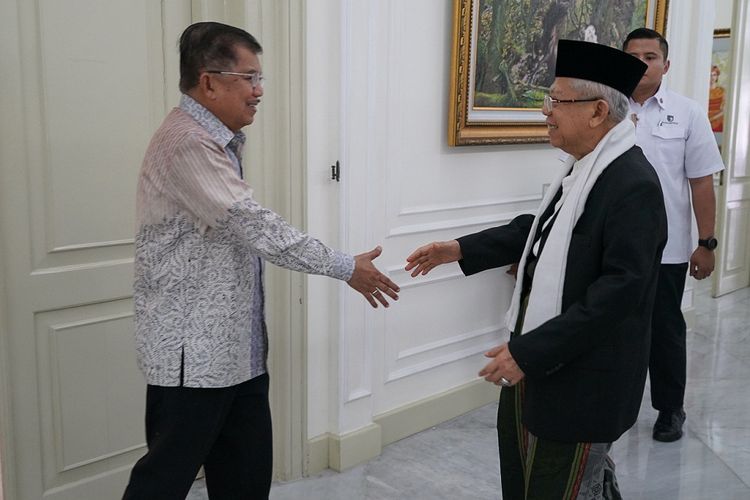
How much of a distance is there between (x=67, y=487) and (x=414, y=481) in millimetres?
1360

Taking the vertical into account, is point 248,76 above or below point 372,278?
above

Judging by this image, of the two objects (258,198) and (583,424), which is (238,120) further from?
(583,424)

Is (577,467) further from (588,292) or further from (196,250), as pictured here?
(196,250)

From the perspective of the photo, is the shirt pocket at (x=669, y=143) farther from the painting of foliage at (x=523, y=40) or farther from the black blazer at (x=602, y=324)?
the black blazer at (x=602, y=324)

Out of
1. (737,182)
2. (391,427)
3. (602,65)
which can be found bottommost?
(391,427)

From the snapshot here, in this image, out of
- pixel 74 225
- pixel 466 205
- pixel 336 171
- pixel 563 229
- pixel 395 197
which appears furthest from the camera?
pixel 466 205

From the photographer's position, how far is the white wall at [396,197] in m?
3.12

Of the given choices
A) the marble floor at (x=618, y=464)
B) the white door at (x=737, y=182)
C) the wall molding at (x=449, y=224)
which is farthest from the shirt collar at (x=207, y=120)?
the white door at (x=737, y=182)

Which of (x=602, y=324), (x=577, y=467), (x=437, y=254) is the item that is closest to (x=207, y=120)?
(x=437, y=254)

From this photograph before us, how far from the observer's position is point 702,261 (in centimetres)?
373

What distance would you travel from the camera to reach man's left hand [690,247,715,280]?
372 cm

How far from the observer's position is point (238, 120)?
2.07 m

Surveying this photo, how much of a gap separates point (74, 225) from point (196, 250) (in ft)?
2.88

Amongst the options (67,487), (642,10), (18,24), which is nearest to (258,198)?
(18,24)
